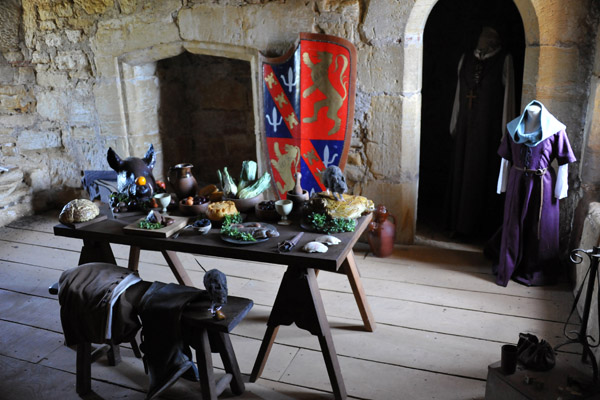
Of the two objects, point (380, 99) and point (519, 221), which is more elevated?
point (380, 99)

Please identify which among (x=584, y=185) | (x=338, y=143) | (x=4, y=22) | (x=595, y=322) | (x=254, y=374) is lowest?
(x=254, y=374)

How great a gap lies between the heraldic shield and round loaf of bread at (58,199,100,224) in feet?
5.22

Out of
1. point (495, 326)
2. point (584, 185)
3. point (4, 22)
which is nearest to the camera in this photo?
point (495, 326)

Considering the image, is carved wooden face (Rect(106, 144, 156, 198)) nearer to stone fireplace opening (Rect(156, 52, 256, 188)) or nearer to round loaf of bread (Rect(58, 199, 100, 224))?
round loaf of bread (Rect(58, 199, 100, 224))

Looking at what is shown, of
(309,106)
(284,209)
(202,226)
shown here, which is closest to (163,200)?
(202,226)

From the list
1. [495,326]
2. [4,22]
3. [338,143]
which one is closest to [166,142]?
→ [4,22]

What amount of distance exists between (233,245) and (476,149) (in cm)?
240

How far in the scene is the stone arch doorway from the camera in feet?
10.8

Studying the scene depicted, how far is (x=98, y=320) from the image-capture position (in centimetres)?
208

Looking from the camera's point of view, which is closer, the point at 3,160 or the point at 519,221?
the point at 519,221

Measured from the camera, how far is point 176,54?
165 inches

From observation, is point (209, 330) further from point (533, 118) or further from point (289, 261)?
point (533, 118)

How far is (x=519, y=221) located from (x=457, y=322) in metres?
0.82

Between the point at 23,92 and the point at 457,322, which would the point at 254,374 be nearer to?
the point at 457,322
